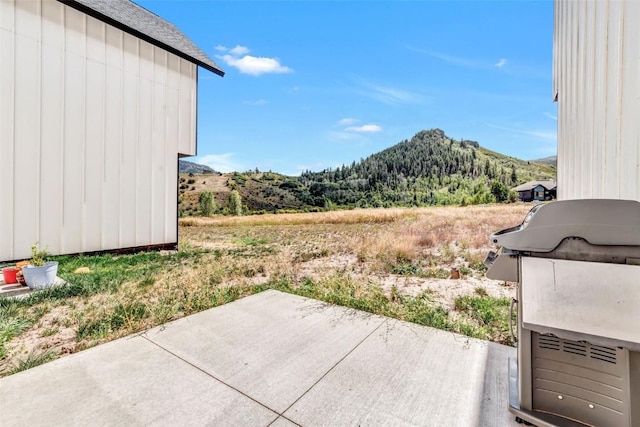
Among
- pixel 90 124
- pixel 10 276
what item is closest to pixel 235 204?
pixel 90 124

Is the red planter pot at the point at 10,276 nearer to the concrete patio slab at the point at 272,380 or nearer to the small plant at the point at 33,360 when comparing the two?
the small plant at the point at 33,360

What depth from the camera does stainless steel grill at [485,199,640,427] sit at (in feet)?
2.92

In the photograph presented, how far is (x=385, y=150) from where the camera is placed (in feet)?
52.5

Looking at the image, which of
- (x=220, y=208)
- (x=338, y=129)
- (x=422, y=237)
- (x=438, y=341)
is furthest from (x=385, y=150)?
(x=438, y=341)

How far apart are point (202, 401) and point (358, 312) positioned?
1.50m

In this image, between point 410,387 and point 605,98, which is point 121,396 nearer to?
point 410,387

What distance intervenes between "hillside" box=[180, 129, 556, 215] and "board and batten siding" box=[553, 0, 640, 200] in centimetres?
774

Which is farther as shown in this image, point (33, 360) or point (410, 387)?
point (33, 360)

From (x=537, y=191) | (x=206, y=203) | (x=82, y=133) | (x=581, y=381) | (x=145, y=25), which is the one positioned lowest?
(x=581, y=381)

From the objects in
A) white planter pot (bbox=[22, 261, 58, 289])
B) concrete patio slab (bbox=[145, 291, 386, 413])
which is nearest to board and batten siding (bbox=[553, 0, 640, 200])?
concrete patio slab (bbox=[145, 291, 386, 413])

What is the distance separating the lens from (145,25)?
217 inches

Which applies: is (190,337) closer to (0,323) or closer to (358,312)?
(358,312)

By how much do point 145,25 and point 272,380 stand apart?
23.3ft

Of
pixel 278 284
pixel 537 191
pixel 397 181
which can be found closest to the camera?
pixel 278 284
